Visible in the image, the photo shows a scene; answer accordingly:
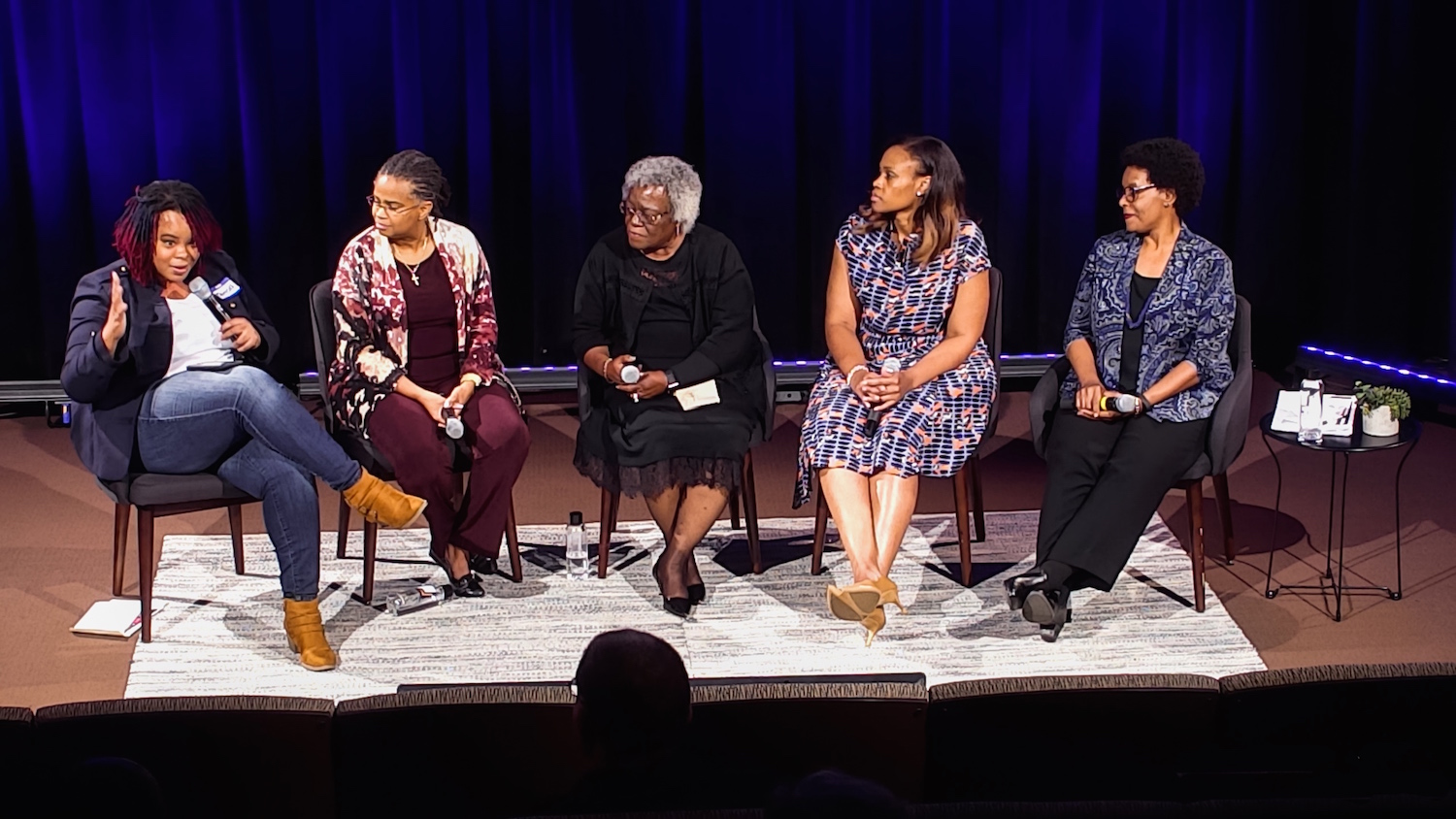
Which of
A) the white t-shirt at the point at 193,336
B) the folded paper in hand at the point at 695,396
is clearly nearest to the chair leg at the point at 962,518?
the folded paper in hand at the point at 695,396

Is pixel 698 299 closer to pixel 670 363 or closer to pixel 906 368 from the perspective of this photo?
pixel 670 363

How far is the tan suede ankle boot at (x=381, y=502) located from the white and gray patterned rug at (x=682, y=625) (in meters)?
0.31

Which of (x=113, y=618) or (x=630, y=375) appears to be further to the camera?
(x=630, y=375)

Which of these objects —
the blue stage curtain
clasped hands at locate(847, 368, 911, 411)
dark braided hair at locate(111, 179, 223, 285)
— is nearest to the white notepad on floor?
dark braided hair at locate(111, 179, 223, 285)

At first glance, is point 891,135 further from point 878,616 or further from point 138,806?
point 138,806

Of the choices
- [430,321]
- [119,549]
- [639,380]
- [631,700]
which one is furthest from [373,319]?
[631,700]

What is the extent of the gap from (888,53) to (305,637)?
3560 millimetres

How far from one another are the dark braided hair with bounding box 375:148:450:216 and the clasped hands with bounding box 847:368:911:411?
49.2 inches

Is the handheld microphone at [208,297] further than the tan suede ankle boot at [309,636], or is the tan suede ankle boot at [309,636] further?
the handheld microphone at [208,297]

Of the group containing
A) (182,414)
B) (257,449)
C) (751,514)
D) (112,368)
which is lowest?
(751,514)

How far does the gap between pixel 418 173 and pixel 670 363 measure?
35.1 inches

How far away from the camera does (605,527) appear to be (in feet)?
16.2

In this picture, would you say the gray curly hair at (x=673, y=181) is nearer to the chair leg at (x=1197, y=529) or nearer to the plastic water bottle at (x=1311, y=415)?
the chair leg at (x=1197, y=529)

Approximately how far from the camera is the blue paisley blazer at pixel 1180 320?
15.3 ft
